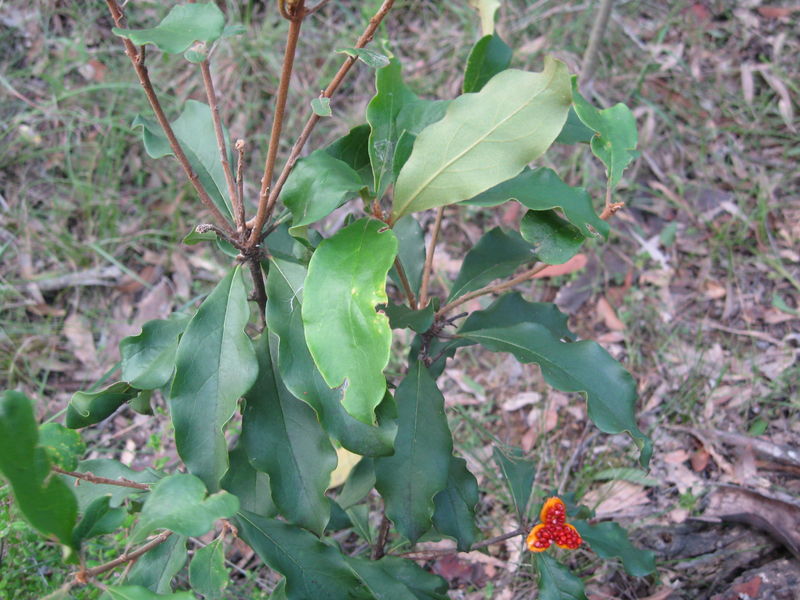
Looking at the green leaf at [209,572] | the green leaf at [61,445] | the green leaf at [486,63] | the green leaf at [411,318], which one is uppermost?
the green leaf at [486,63]

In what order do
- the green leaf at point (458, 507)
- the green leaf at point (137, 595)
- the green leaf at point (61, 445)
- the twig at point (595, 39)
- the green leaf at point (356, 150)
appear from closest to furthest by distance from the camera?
the green leaf at point (137, 595) → the green leaf at point (61, 445) → the green leaf at point (356, 150) → the green leaf at point (458, 507) → the twig at point (595, 39)

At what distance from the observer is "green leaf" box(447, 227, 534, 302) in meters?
1.71

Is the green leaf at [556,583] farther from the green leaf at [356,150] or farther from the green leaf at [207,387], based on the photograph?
the green leaf at [356,150]

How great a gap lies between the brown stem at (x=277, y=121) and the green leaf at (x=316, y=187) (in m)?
0.04

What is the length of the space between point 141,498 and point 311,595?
428 mm

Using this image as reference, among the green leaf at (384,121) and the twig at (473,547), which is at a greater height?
the green leaf at (384,121)

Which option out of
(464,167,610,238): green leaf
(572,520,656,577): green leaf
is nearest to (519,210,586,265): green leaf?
(464,167,610,238): green leaf

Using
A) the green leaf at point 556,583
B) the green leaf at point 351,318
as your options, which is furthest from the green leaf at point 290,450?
the green leaf at point 556,583

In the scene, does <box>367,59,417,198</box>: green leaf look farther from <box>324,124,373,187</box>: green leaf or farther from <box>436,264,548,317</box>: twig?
<box>436,264,548,317</box>: twig

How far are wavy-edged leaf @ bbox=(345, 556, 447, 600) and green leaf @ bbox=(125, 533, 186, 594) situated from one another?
1.27 ft

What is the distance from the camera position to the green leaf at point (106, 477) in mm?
1503

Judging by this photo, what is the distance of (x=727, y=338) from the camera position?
9.21 feet

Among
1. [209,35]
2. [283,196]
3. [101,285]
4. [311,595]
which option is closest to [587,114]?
[283,196]

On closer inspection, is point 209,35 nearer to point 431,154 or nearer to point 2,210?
point 431,154
